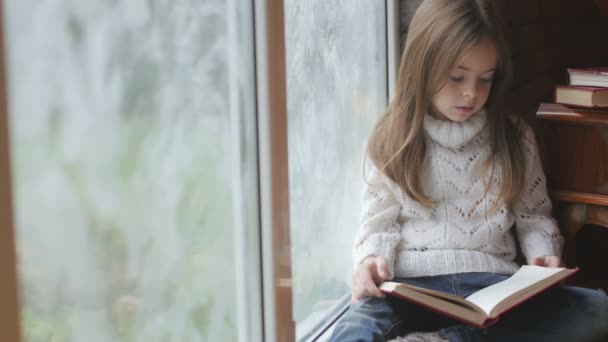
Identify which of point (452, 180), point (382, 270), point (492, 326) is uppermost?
point (452, 180)

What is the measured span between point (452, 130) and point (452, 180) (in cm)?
11

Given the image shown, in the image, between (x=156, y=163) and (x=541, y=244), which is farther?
(x=541, y=244)

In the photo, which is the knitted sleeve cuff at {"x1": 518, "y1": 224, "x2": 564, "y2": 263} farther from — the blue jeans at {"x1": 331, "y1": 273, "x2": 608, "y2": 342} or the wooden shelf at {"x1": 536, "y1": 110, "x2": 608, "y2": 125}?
the wooden shelf at {"x1": 536, "y1": 110, "x2": 608, "y2": 125}

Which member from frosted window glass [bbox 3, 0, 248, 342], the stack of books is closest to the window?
frosted window glass [bbox 3, 0, 248, 342]

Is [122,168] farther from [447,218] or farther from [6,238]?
[447,218]

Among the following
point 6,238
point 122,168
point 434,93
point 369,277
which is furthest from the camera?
point 434,93

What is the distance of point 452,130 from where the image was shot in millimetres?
1734

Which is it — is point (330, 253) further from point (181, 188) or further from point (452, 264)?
point (181, 188)

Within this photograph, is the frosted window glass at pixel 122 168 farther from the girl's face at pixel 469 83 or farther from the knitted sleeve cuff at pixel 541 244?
the knitted sleeve cuff at pixel 541 244

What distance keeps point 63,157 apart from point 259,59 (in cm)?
49

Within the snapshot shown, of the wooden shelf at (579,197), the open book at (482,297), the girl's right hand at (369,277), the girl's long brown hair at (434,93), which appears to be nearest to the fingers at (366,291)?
the girl's right hand at (369,277)

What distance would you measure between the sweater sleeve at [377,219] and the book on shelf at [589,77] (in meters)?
0.55

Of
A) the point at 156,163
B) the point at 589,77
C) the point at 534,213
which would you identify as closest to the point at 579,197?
the point at 534,213

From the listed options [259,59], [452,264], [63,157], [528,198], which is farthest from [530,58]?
[63,157]
